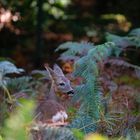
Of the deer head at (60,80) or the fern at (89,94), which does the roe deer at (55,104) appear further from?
the fern at (89,94)

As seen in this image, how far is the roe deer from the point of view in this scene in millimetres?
2845

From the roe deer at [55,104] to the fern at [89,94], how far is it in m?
0.15

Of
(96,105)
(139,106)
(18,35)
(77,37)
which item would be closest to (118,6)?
(77,37)

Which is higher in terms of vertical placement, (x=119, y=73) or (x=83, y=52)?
(x=83, y=52)

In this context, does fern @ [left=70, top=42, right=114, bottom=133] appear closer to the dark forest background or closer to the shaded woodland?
the shaded woodland

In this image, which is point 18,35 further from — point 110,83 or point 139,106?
point 139,106

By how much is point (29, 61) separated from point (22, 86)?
1.89 metres

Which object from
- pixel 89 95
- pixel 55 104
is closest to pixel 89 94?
pixel 89 95

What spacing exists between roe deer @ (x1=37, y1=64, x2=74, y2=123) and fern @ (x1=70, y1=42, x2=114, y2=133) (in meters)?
0.15

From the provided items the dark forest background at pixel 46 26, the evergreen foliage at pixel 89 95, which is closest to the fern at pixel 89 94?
Answer: the evergreen foliage at pixel 89 95

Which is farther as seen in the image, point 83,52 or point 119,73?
point 119,73

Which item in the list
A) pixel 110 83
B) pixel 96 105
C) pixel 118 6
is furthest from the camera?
pixel 118 6

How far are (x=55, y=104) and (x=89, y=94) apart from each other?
0.35 metres

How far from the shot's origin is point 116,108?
10.3ft
